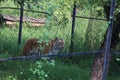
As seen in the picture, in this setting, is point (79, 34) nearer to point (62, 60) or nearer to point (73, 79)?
point (62, 60)

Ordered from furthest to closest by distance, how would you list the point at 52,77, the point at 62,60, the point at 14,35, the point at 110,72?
the point at 14,35, the point at 62,60, the point at 110,72, the point at 52,77

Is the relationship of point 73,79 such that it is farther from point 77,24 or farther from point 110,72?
point 77,24

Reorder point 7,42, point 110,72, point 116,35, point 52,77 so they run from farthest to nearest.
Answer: point 7,42, point 110,72, point 52,77, point 116,35

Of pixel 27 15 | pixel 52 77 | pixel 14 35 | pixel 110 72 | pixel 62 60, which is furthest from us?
pixel 27 15

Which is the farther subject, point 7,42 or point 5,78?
point 7,42

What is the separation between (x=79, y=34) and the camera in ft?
28.6

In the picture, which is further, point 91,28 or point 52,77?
point 91,28

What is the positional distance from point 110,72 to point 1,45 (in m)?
2.42

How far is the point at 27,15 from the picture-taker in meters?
10.4

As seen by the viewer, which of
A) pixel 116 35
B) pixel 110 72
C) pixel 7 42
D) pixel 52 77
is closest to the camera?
pixel 116 35

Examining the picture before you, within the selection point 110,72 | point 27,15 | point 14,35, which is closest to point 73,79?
point 110,72

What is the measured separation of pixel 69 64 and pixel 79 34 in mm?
1167

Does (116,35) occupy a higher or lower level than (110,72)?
higher

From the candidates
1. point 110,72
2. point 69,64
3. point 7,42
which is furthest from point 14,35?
point 110,72
